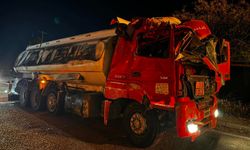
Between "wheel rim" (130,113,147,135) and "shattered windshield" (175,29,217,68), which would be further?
"wheel rim" (130,113,147,135)

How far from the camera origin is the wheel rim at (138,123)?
5.40 m

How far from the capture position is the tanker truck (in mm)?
4844

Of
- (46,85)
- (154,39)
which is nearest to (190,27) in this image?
(154,39)

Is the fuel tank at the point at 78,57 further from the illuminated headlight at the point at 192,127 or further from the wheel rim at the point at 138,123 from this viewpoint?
the illuminated headlight at the point at 192,127

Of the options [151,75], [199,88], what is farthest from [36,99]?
[199,88]

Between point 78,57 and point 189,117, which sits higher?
point 78,57

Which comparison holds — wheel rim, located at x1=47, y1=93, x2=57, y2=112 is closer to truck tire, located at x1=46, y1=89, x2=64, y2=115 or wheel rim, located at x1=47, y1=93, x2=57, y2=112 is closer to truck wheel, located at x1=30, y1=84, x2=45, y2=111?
truck tire, located at x1=46, y1=89, x2=64, y2=115

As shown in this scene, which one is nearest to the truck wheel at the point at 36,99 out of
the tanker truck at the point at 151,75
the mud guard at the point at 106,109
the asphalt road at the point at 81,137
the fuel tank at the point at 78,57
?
the fuel tank at the point at 78,57

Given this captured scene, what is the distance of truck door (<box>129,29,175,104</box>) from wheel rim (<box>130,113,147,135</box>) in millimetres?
644

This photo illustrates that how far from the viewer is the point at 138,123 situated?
5512 mm

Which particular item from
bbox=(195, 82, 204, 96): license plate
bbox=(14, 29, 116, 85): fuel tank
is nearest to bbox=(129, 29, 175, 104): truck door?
bbox=(195, 82, 204, 96): license plate

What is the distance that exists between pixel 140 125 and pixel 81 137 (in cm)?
169

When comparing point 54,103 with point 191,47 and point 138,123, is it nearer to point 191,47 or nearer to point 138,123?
point 138,123

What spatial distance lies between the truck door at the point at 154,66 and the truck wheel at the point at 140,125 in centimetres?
50
